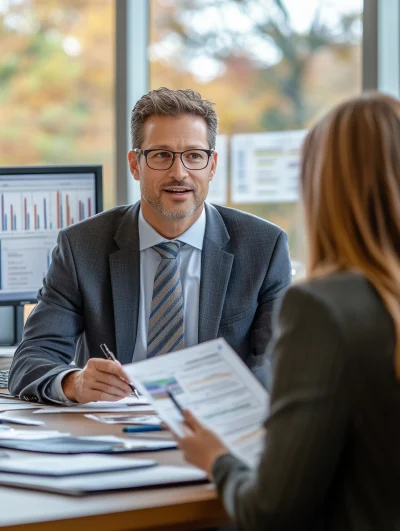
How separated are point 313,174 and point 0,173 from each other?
1468 millimetres

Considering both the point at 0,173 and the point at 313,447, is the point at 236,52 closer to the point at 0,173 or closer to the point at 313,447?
the point at 0,173

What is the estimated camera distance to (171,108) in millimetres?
2148

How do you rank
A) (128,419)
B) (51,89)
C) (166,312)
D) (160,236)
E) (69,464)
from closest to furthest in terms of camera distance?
(69,464)
(128,419)
(166,312)
(160,236)
(51,89)

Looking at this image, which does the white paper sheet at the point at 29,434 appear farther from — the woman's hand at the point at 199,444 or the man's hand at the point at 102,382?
the woman's hand at the point at 199,444

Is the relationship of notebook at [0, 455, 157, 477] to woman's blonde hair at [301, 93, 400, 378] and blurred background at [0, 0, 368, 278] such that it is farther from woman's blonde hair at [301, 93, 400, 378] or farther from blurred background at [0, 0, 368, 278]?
blurred background at [0, 0, 368, 278]

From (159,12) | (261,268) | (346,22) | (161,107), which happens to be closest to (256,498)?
(261,268)

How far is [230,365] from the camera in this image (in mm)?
1365

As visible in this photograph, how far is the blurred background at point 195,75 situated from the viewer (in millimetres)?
3418

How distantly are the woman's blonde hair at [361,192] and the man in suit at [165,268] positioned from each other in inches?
37.3

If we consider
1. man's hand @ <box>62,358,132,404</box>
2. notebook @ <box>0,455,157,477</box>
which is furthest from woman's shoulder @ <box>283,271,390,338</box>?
man's hand @ <box>62,358,132,404</box>

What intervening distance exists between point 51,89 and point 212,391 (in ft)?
18.1

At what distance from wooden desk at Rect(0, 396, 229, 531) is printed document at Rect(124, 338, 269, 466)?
3.6 inches

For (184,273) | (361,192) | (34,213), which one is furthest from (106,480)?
(34,213)

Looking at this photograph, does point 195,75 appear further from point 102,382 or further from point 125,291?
point 102,382
